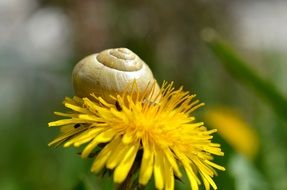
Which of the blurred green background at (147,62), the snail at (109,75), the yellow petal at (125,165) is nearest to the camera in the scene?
the yellow petal at (125,165)

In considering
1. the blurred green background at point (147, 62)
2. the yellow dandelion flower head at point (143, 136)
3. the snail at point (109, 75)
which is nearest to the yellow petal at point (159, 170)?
the yellow dandelion flower head at point (143, 136)

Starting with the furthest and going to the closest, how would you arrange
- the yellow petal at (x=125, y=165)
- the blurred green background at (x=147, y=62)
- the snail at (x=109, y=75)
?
the blurred green background at (x=147, y=62) → the snail at (x=109, y=75) → the yellow petal at (x=125, y=165)

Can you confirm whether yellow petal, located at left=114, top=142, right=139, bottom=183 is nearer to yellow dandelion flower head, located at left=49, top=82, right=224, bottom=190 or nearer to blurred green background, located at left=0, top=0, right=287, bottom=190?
yellow dandelion flower head, located at left=49, top=82, right=224, bottom=190

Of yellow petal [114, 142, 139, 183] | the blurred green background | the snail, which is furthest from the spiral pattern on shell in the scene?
the blurred green background

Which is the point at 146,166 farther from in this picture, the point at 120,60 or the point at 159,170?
the point at 120,60

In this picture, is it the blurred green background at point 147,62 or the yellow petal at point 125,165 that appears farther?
the blurred green background at point 147,62

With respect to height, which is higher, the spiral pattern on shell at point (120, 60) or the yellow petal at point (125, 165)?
the spiral pattern on shell at point (120, 60)

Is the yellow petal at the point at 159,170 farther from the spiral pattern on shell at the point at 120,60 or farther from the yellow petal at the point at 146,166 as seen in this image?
the spiral pattern on shell at the point at 120,60
